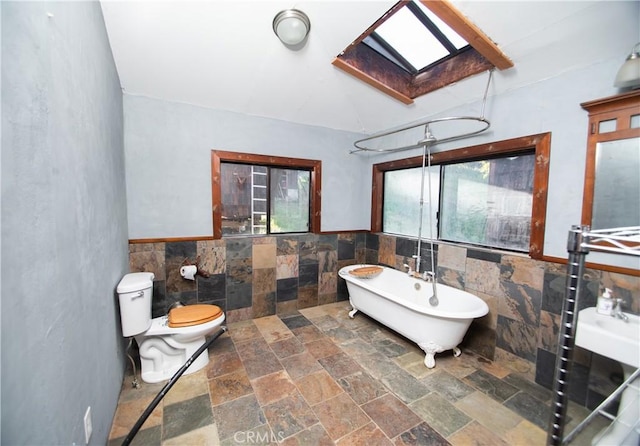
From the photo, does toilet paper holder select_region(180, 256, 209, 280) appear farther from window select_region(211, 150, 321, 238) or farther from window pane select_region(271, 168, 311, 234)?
window pane select_region(271, 168, 311, 234)

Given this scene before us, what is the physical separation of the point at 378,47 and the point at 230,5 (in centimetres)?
139

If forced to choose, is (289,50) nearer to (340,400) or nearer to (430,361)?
(340,400)

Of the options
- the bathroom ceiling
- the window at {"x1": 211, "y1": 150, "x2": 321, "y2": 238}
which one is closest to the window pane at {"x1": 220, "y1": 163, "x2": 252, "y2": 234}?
the window at {"x1": 211, "y1": 150, "x2": 321, "y2": 238}

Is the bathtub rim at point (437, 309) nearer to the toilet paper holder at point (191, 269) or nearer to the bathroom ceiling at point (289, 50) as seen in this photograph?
the toilet paper holder at point (191, 269)

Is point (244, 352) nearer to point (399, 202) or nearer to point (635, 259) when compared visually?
point (399, 202)

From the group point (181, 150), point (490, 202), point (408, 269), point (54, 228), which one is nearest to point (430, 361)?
point (408, 269)

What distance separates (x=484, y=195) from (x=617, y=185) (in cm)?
93

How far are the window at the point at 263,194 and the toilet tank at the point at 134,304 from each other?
103 centimetres

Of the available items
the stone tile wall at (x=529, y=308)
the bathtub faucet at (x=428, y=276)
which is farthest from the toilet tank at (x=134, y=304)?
the stone tile wall at (x=529, y=308)

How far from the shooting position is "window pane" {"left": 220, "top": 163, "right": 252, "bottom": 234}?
2986 mm

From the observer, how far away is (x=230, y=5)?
179 cm

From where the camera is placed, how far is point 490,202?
246 centimetres

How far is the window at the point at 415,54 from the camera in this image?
1.88 metres

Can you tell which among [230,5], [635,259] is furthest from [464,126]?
[230,5]
